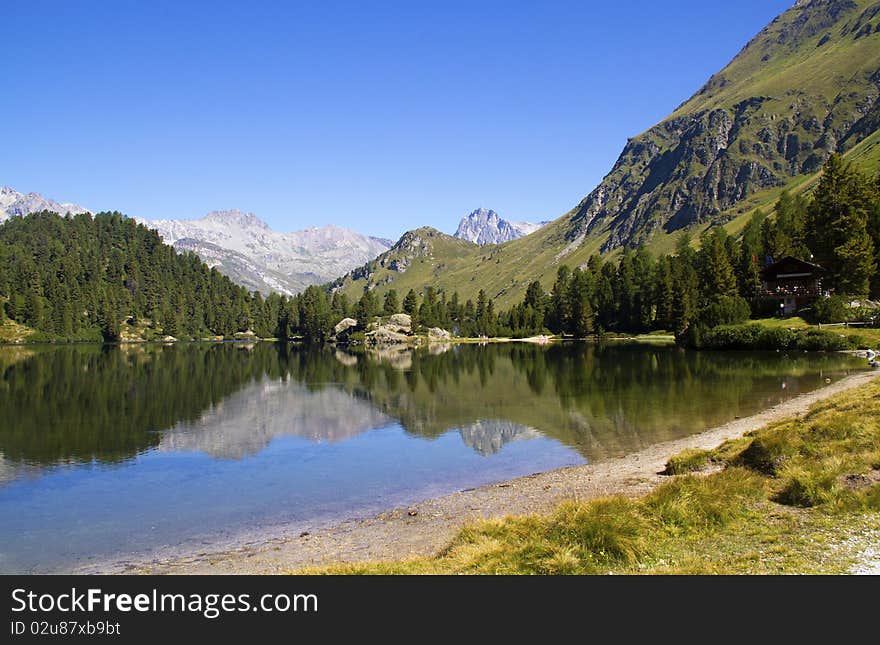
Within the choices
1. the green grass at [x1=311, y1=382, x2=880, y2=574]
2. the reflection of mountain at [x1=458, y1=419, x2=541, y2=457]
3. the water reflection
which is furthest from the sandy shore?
the reflection of mountain at [x1=458, y1=419, x2=541, y2=457]

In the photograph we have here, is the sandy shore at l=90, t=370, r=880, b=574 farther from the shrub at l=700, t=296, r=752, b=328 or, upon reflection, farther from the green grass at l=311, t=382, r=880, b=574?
the shrub at l=700, t=296, r=752, b=328

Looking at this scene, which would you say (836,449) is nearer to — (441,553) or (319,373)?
(441,553)

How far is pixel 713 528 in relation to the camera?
1645cm

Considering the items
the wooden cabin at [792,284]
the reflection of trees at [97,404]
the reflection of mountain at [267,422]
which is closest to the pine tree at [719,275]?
the wooden cabin at [792,284]

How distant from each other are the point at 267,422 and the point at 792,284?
4016 inches

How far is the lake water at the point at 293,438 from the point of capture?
26.9 meters

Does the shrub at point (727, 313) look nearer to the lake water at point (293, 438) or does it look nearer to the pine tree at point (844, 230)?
the pine tree at point (844, 230)

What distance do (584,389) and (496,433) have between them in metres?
24.5

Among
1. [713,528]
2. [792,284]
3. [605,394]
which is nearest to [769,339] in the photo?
[792,284]

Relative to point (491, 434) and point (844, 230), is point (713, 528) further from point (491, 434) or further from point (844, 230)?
point (844, 230)

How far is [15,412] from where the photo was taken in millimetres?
57469

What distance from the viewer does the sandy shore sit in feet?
66.2
